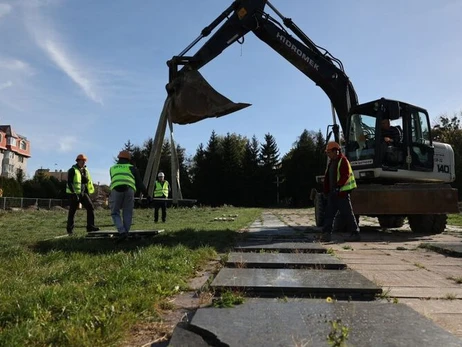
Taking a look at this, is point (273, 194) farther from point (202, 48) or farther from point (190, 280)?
point (190, 280)

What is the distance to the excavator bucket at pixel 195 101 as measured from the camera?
361 inches

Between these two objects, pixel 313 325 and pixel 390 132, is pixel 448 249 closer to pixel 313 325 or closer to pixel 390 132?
pixel 390 132

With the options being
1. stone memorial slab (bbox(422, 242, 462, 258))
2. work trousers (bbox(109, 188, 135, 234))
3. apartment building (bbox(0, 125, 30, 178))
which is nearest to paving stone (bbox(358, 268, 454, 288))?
stone memorial slab (bbox(422, 242, 462, 258))

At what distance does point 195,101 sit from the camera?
30.8 ft

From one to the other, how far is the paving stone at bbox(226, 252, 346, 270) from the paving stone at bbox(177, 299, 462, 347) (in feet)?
5.10

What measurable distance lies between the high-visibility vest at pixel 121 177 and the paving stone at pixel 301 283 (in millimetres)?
3855

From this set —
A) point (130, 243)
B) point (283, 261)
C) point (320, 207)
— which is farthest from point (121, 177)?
point (320, 207)

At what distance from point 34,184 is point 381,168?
48998mm

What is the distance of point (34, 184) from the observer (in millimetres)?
50812

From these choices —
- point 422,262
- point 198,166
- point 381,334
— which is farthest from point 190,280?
point 198,166

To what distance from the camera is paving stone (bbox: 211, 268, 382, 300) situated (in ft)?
10.8

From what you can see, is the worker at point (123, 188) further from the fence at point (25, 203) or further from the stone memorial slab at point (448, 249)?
the fence at point (25, 203)

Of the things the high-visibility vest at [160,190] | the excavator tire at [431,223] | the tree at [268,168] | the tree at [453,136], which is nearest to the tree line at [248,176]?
the tree at [268,168]

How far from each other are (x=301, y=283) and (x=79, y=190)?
7.47m
